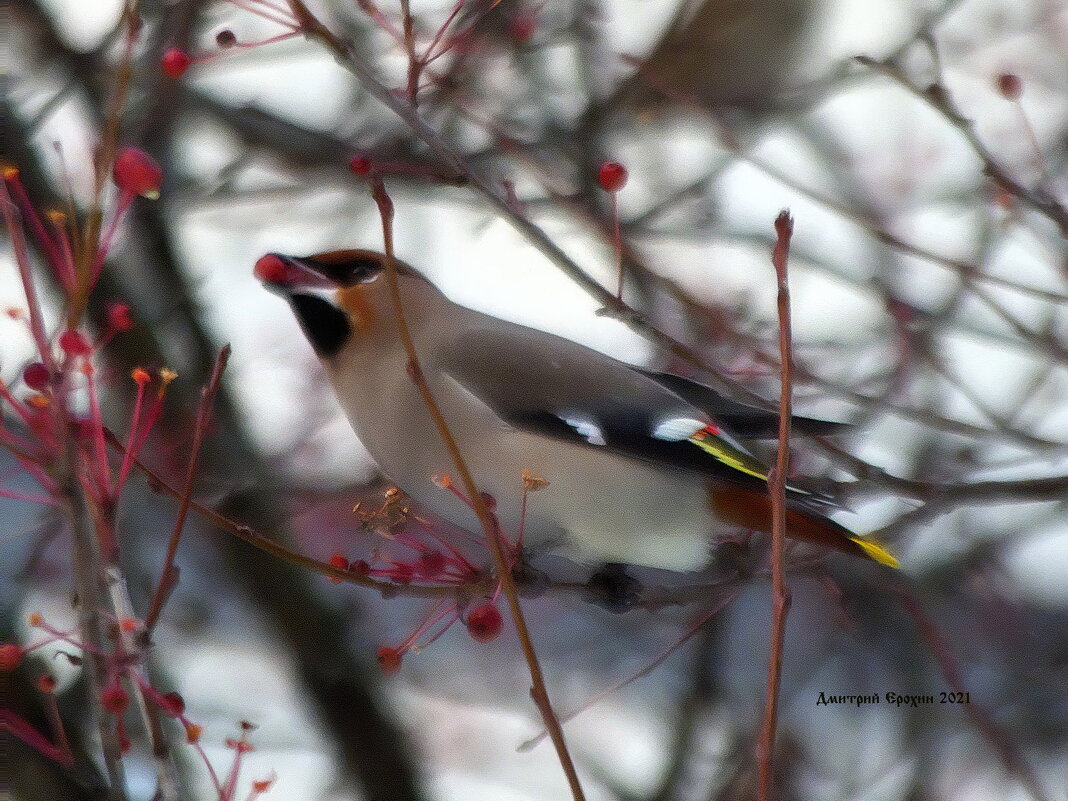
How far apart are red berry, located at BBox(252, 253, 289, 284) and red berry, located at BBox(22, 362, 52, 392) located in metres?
0.66

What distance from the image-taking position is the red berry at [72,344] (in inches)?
40.4

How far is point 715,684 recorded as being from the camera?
286 cm

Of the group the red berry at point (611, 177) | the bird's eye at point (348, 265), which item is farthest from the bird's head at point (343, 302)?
the red berry at point (611, 177)

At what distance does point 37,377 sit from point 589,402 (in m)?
1.22

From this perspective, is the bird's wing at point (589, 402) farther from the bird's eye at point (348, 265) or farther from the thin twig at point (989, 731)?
the thin twig at point (989, 731)

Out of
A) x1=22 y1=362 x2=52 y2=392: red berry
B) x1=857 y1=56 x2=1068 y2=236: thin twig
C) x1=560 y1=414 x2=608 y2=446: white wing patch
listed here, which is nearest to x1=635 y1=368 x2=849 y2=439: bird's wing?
x1=560 y1=414 x2=608 y2=446: white wing patch

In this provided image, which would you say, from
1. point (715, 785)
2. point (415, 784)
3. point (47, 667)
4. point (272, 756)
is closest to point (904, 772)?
point (715, 785)

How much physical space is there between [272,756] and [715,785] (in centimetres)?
100

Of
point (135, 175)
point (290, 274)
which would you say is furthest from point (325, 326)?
point (135, 175)

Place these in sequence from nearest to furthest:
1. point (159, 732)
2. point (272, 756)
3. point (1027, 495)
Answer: point (159, 732)
point (1027, 495)
point (272, 756)

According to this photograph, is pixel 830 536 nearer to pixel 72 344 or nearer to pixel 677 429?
pixel 677 429

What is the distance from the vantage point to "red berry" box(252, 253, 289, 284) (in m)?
1.78

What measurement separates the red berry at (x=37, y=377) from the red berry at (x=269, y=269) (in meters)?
0.66

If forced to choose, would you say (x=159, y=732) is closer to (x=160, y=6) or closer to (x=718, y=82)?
(x=160, y=6)
